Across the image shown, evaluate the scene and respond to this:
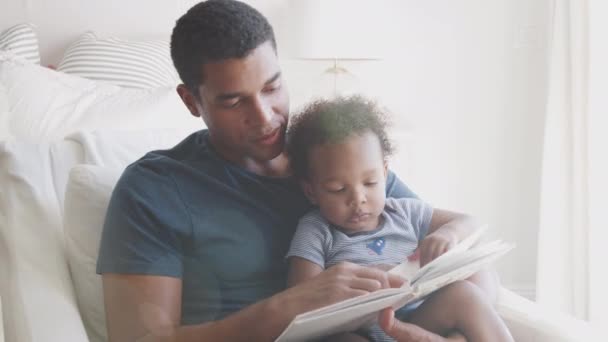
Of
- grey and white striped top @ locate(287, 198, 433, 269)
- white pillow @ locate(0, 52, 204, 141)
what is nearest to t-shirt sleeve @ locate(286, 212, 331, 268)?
grey and white striped top @ locate(287, 198, 433, 269)

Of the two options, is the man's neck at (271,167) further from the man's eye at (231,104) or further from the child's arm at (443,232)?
the child's arm at (443,232)

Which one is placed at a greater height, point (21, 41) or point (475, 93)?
point (21, 41)

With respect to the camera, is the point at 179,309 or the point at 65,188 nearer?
the point at 179,309

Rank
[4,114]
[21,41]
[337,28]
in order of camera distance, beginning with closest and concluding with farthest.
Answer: [4,114]
[21,41]
[337,28]

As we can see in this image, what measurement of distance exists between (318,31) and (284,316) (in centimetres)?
101

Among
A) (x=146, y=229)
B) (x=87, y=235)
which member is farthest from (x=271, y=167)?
(x=87, y=235)

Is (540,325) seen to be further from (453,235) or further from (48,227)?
(48,227)

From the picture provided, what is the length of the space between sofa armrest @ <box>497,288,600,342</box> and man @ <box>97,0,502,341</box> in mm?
274

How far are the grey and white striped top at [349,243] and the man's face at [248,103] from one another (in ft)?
0.32

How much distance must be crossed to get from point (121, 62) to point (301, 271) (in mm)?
861

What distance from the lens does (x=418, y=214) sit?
0.79 m

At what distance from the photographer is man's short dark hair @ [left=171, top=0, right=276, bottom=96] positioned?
0.74 metres

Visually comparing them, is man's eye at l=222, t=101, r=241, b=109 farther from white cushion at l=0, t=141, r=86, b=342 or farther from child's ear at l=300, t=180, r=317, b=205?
white cushion at l=0, t=141, r=86, b=342


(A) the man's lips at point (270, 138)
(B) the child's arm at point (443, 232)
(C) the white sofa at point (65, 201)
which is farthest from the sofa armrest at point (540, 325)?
(A) the man's lips at point (270, 138)
